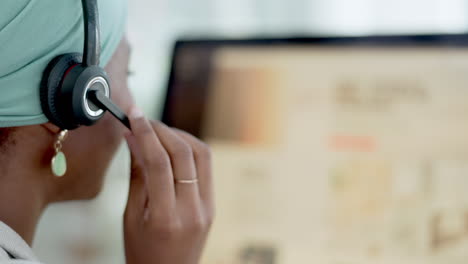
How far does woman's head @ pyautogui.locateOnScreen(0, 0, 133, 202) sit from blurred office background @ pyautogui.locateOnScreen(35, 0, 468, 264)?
0.23m

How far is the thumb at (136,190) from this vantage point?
71 cm

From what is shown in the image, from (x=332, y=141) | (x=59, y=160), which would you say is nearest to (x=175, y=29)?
(x=332, y=141)

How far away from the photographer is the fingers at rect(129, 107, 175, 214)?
65cm

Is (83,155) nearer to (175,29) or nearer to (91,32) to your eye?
(91,32)

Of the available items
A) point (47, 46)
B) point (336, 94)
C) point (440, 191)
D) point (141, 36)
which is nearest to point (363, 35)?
point (336, 94)

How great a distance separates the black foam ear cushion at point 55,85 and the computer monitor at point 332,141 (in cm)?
34

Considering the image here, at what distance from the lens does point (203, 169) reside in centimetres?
71

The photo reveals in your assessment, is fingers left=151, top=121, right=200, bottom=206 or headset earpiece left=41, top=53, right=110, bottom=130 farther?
fingers left=151, top=121, right=200, bottom=206

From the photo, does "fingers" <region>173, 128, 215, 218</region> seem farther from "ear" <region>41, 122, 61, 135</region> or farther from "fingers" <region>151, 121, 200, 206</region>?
"ear" <region>41, 122, 61, 135</region>

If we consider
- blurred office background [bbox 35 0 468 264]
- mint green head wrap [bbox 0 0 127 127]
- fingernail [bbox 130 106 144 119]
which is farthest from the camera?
blurred office background [bbox 35 0 468 264]

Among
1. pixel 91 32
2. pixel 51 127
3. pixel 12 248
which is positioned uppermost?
pixel 91 32

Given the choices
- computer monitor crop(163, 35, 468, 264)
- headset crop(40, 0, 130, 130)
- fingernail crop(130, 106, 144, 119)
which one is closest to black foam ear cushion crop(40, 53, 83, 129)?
headset crop(40, 0, 130, 130)

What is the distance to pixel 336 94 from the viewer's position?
2.59 feet

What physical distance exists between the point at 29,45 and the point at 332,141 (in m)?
0.44
